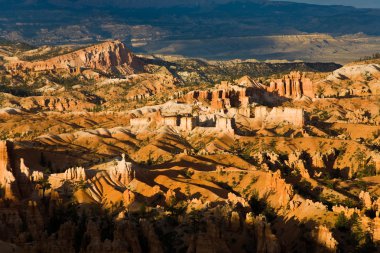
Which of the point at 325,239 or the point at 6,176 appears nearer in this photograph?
the point at 325,239

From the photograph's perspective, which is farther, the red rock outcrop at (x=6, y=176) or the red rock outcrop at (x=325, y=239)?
the red rock outcrop at (x=6, y=176)

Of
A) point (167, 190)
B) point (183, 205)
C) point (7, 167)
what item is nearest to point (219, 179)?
point (167, 190)

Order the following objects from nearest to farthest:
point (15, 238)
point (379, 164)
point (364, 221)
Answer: point (15, 238) < point (364, 221) < point (379, 164)

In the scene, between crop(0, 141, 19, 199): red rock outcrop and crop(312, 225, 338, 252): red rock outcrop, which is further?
crop(0, 141, 19, 199): red rock outcrop

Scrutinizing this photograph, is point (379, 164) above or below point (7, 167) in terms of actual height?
below

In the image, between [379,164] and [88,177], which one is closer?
[88,177]

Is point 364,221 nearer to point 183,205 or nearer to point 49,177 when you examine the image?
point 183,205

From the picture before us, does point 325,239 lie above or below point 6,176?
above

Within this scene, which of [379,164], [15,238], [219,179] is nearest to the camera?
[15,238]

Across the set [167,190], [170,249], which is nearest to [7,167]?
[167,190]

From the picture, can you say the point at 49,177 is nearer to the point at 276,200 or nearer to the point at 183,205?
the point at 183,205
